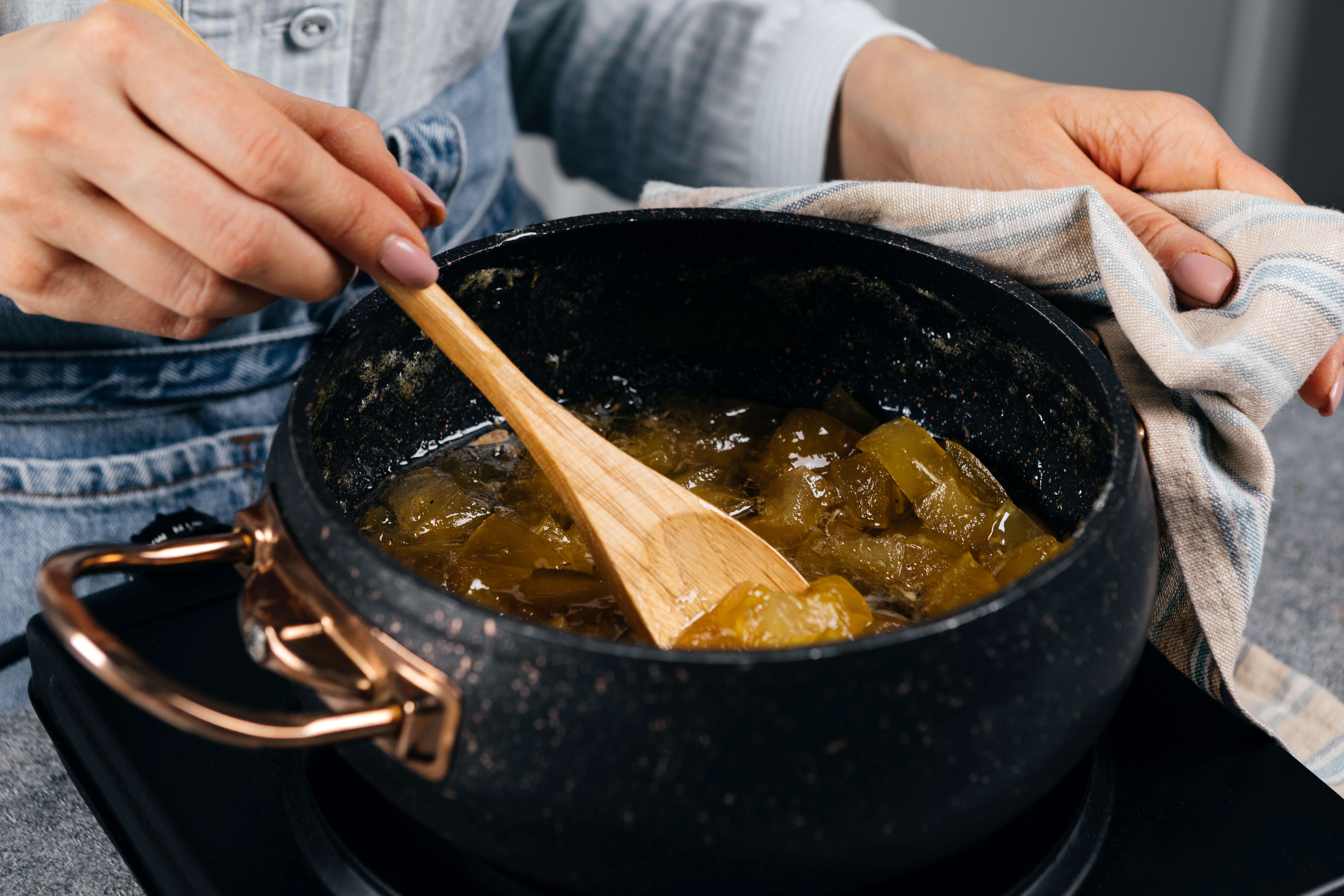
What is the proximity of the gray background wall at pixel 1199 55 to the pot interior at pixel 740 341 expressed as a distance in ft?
4.81

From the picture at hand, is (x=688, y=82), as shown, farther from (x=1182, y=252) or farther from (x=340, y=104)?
(x=1182, y=252)

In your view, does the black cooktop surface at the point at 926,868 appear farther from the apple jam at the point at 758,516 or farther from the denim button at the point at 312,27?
the denim button at the point at 312,27

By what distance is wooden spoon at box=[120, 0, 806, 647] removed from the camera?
0.65 metres

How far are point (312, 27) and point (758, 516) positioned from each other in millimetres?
642

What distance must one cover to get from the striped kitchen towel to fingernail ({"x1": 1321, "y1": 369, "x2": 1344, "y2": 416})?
4.4 inches

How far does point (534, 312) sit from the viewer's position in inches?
32.7

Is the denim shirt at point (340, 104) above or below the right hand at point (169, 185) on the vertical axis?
below

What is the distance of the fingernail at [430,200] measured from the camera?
0.72 m

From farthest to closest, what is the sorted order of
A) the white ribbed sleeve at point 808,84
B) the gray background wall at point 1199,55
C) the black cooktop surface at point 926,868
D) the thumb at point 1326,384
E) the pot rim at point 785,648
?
the gray background wall at point 1199,55 < the white ribbed sleeve at point 808,84 < the thumb at point 1326,384 < the black cooktop surface at point 926,868 < the pot rim at point 785,648

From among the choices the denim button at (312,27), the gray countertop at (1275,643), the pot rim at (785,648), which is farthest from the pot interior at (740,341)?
the denim button at (312,27)

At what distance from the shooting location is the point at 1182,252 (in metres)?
0.77

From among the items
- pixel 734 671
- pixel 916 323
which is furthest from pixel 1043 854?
pixel 916 323

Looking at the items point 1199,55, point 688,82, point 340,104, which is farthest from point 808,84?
point 1199,55

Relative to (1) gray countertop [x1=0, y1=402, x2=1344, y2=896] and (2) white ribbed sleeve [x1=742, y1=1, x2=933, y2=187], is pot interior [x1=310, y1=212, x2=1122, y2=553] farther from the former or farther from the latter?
(2) white ribbed sleeve [x1=742, y1=1, x2=933, y2=187]
